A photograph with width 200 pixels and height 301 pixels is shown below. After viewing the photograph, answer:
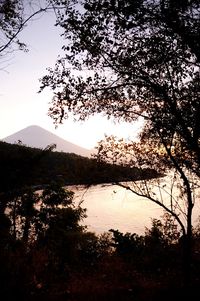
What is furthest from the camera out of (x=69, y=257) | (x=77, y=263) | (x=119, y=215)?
(x=119, y=215)

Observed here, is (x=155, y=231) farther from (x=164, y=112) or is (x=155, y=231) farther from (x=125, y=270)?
(x=164, y=112)

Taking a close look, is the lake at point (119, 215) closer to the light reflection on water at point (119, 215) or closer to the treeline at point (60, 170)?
the light reflection on water at point (119, 215)

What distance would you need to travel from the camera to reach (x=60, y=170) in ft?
43.0

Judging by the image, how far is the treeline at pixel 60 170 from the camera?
1162cm

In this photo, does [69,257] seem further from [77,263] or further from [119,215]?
[119,215]

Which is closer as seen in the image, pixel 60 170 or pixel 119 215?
pixel 60 170

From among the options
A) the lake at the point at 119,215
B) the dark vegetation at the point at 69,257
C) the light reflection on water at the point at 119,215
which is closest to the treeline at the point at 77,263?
the dark vegetation at the point at 69,257

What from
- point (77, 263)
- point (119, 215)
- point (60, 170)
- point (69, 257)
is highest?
point (60, 170)

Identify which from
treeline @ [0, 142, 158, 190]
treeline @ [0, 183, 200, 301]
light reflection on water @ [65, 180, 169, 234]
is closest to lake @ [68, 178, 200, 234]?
light reflection on water @ [65, 180, 169, 234]

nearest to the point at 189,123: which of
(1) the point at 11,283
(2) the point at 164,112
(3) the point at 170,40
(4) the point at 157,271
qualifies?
(2) the point at 164,112

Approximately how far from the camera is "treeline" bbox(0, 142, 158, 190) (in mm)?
11617

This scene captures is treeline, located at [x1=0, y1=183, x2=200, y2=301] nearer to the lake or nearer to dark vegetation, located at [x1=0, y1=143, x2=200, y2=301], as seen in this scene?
dark vegetation, located at [x1=0, y1=143, x2=200, y2=301]

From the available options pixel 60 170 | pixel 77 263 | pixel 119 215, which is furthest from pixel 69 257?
pixel 119 215

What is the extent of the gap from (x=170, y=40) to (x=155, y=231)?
62.9 feet
